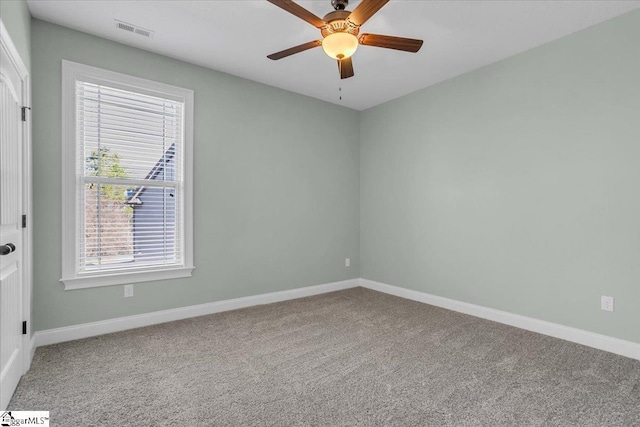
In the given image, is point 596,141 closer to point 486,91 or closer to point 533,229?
point 533,229

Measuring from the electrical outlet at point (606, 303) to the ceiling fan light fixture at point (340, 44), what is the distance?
2814 mm

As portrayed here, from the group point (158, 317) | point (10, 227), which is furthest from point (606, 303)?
point (10, 227)

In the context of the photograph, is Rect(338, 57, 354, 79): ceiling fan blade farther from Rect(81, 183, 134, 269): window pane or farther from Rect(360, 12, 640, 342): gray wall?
Rect(81, 183, 134, 269): window pane

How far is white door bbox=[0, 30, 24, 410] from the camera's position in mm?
1790

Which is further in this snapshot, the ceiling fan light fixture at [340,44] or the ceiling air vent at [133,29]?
the ceiling air vent at [133,29]

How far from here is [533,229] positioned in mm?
3137

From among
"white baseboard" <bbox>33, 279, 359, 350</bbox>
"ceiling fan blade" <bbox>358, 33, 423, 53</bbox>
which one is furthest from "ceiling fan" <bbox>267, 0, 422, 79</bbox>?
"white baseboard" <bbox>33, 279, 359, 350</bbox>

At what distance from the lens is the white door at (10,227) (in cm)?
179

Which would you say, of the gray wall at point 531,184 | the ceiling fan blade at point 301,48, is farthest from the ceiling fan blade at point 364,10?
the gray wall at point 531,184

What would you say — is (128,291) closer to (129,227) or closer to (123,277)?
(123,277)

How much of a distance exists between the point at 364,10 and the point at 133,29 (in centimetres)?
204

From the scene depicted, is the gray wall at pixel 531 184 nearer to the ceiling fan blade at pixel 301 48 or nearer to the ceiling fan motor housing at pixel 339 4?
the ceiling fan motor housing at pixel 339 4

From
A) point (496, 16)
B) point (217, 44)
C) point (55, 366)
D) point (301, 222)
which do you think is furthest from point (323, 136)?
point (55, 366)

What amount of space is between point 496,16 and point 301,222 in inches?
115
